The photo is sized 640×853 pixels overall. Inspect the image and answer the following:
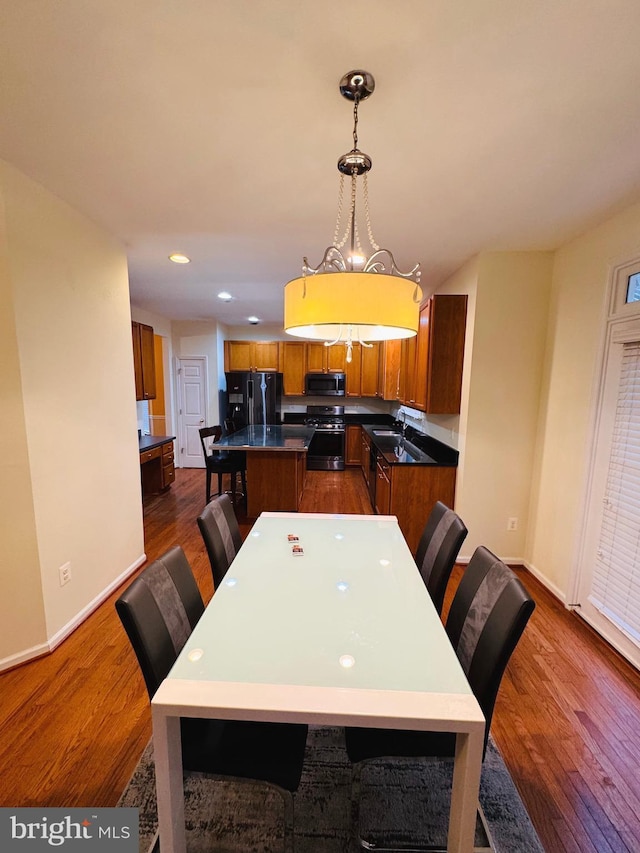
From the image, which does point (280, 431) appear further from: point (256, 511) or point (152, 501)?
point (152, 501)

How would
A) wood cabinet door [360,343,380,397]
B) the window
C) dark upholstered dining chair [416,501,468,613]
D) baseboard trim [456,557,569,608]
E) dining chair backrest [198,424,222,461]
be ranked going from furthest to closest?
1. wood cabinet door [360,343,380,397]
2. dining chair backrest [198,424,222,461]
3. baseboard trim [456,557,569,608]
4. the window
5. dark upholstered dining chair [416,501,468,613]

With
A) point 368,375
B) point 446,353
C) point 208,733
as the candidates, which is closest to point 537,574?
point 446,353

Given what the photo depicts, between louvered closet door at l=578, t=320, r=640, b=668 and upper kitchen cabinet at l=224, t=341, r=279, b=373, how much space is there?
4.98m

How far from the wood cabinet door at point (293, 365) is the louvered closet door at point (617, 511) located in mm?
4725

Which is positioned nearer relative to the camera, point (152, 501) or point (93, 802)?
point (93, 802)

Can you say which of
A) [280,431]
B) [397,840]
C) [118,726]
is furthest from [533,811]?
[280,431]

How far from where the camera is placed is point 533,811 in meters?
1.35

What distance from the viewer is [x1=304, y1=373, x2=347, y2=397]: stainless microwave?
6277mm

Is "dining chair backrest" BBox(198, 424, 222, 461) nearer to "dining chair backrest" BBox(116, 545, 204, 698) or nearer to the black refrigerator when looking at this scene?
the black refrigerator

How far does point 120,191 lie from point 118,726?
2.69m

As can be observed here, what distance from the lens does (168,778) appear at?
0.96 meters

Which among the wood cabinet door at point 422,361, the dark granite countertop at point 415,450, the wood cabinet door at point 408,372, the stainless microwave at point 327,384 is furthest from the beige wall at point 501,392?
the stainless microwave at point 327,384
